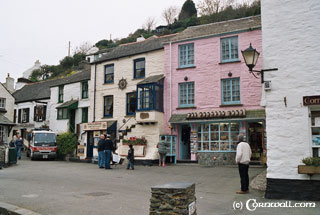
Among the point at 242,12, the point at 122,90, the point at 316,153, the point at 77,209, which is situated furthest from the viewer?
the point at 242,12

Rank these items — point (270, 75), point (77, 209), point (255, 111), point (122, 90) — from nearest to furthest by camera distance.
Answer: point (77, 209)
point (270, 75)
point (255, 111)
point (122, 90)

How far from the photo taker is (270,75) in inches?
350

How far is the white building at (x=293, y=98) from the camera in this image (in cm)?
827

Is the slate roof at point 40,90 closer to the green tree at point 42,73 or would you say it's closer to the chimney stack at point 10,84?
the chimney stack at point 10,84

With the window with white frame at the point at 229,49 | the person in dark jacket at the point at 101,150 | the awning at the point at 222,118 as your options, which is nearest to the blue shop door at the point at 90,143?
the person in dark jacket at the point at 101,150

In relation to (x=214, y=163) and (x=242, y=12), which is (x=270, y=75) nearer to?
(x=214, y=163)

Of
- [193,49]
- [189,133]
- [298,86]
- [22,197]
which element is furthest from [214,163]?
[22,197]

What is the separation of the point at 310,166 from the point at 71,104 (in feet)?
73.2

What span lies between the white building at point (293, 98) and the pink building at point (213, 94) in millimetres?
8653

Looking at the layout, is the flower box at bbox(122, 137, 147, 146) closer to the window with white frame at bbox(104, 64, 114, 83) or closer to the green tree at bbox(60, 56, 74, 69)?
the window with white frame at bbox(104, 64, 114, 83)

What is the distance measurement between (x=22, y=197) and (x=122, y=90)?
15.5 m

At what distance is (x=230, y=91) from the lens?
62.1 feet

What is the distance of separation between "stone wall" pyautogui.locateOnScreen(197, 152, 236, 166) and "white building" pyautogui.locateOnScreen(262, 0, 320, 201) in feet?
31.4

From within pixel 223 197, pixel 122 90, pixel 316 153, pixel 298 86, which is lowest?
pixel 223 197
